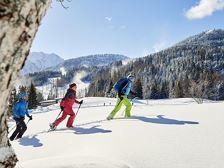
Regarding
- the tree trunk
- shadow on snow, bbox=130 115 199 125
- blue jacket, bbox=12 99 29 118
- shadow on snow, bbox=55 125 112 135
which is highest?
the tree trunk

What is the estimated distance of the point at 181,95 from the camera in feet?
311

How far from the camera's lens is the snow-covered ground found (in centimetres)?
655

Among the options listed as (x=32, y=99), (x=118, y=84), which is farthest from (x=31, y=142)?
(x=32, y=99)

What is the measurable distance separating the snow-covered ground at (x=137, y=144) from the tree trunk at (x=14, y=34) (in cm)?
384

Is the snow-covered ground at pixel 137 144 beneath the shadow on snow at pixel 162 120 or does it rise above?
beneath

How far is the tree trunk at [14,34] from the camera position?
206 centimetres

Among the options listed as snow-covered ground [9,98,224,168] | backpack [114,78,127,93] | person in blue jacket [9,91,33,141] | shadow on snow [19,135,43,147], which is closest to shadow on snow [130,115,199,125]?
snow-covered ground [9,98,224,168]

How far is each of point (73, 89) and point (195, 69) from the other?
572 feet

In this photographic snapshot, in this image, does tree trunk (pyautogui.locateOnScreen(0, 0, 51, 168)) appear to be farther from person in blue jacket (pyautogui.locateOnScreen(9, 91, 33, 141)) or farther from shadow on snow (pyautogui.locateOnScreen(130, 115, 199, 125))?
person in blue jacket (pyautogui.locateOnScreen(9, 91, 33, 141))

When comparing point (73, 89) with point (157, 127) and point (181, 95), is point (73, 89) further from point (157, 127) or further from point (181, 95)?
point (181, 95)

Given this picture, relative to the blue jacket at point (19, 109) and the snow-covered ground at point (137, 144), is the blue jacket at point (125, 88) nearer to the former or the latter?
the snow-covered ground at point (137, 144)

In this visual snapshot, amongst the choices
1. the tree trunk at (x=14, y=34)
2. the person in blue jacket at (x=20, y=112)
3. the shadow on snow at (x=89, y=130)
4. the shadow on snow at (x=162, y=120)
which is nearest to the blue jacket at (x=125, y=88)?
the shadow on snow at (x=162, y=120)

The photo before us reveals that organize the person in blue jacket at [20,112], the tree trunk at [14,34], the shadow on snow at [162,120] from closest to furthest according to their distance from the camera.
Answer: the tree trunk at [14,34], the shadow on snow at [162,120], the person in blue jacket at [20,112]

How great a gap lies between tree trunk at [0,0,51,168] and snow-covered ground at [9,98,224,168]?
3.84 metres
